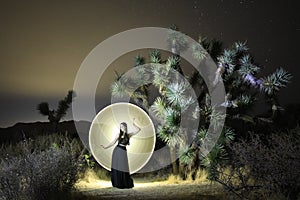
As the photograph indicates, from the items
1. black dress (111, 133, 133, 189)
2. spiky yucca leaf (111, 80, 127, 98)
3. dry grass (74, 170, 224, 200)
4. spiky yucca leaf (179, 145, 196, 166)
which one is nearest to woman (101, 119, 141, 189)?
black dress (111, 133, 133, 189)

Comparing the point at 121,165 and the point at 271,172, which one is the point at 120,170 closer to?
the point at 121,165

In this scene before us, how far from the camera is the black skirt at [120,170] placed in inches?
354

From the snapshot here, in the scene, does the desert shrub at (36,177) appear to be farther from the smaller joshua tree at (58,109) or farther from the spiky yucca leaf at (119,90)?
the smaller joshua tree at (58,109)

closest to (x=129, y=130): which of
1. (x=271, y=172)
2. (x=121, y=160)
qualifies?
(x=121, y=160)

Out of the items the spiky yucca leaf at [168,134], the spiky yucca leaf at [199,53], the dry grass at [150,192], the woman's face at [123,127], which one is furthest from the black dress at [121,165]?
the spiky yucca leaf at [199,53]

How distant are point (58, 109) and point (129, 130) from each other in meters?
6.05

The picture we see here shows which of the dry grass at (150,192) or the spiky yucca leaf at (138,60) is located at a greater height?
the spiky yucca leaf at (138,60)

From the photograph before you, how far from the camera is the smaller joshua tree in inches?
589

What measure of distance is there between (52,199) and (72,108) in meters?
8.62

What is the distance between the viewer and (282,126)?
1212 centimetres

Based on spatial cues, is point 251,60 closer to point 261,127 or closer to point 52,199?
point 261,127

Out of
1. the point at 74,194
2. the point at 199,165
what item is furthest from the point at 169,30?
the point at 74,194

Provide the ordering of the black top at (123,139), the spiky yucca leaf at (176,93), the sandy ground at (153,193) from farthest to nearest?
the spiky yucca leaf at (176,93)
the black top at (123,139)
the sandy ground at (153,193)

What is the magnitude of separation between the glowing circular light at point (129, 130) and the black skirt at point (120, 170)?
70 centimetres
